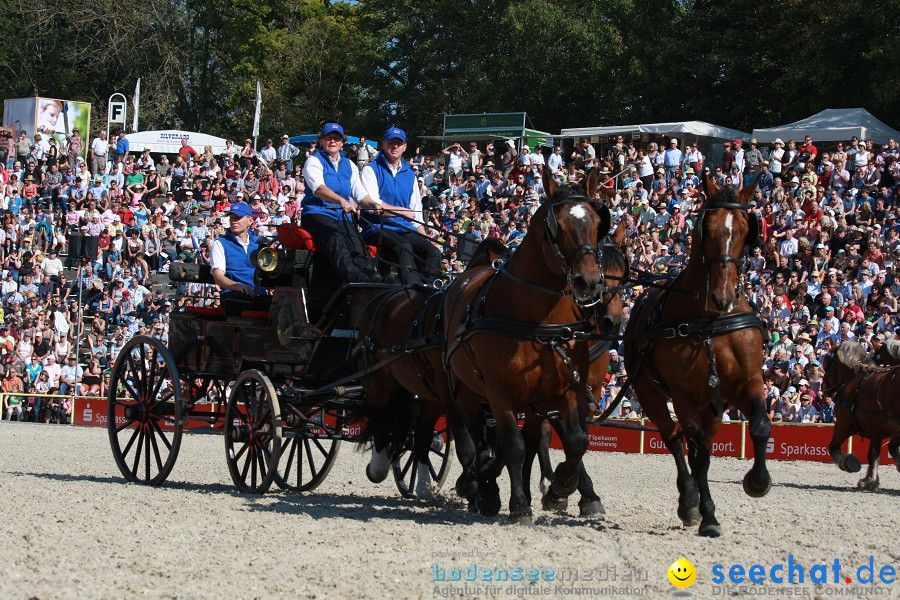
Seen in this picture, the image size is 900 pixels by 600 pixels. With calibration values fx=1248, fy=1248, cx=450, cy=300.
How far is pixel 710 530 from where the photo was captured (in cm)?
761

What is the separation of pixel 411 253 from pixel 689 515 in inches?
143

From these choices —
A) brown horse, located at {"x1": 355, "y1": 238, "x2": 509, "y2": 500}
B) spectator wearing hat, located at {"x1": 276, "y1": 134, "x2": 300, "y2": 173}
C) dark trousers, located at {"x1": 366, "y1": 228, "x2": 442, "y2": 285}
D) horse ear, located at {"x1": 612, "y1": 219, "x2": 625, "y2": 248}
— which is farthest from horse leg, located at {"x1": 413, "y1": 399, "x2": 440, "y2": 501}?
spectator wearing hat, located at {"x1": 276, "y1": 134, "x2": 300, "y2": 173}

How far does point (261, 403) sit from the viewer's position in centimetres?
993

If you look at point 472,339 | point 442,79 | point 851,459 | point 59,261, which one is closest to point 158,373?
point 472,339

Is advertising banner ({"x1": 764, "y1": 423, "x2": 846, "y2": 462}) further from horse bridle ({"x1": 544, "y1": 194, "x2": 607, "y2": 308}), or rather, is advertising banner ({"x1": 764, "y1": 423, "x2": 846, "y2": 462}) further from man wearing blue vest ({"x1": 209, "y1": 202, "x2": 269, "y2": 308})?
horse bridle ({"x1": 544, "y1": 194, "x2": 607, "y2": 308})

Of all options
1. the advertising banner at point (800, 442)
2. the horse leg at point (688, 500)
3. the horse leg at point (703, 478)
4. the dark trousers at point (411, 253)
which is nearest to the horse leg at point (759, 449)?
the horse leg at point (703, 478)

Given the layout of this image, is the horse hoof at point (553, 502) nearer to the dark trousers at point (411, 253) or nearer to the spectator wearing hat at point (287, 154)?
the dark trousers at point (411, 253)

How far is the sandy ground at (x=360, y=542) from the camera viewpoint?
5930 mm

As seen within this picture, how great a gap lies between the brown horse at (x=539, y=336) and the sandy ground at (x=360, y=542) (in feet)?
1.94

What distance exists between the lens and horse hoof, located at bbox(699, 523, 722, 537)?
7605 mm

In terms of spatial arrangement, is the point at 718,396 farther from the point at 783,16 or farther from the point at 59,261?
the point at 783,16

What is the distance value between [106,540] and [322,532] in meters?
1.25

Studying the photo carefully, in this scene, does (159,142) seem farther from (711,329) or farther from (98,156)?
(711,329)

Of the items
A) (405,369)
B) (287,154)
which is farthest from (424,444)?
(287,154)
